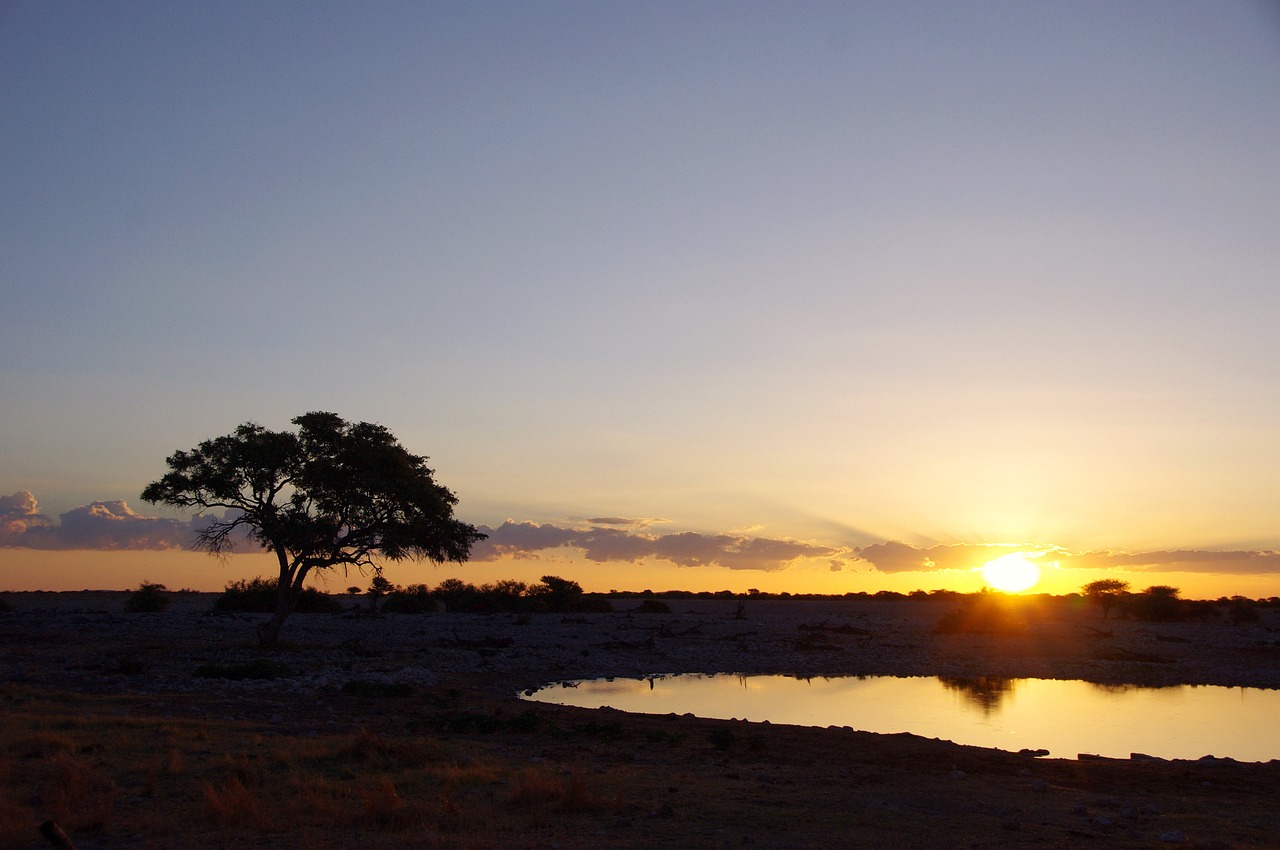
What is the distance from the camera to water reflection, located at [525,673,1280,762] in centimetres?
2156

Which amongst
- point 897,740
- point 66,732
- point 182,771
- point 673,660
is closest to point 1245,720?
point 897,740

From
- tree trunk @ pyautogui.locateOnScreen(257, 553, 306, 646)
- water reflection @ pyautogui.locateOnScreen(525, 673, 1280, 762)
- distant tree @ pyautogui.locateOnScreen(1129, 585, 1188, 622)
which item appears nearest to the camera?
water reflection @ pyautogui.locateOnScreen(525, 673, 1280, 762)

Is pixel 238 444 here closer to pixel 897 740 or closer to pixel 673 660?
pixel 673 660

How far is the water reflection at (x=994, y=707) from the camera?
849 inches

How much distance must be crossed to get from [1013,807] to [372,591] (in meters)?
53.3

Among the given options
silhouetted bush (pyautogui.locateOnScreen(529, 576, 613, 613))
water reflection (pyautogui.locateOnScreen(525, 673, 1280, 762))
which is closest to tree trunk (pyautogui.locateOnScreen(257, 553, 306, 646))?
water reflection (pyautogui.locateOnScreen(525, 673, 1280, 762))

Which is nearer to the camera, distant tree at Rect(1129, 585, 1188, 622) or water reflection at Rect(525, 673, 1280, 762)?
water reflection at Rect(525, 673, 1280, 762)

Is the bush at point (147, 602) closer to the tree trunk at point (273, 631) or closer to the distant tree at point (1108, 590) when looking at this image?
A: the tree trunk at point (273, 631)

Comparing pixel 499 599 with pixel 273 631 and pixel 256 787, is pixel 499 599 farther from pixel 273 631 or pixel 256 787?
pixel 256 787

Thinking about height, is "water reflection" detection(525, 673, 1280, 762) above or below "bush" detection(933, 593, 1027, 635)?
below

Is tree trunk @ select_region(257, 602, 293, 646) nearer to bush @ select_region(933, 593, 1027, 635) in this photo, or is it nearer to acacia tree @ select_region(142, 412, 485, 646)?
acacia tree @ select_region(142, 412, 485, 646)

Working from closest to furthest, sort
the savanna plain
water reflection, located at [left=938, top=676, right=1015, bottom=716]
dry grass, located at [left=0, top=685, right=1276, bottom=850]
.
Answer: dry grass, located at [left=0, top=685, right=1276, bottom=850], the savanna plain, water reflection, located at [left=938, top=676, right=1015, bottom=716]

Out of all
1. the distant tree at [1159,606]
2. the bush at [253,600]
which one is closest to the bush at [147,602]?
the bush at [253,600]

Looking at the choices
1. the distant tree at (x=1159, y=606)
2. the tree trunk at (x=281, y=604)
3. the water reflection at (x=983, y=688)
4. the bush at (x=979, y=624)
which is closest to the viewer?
the water reflection at (x=983, y=688)
